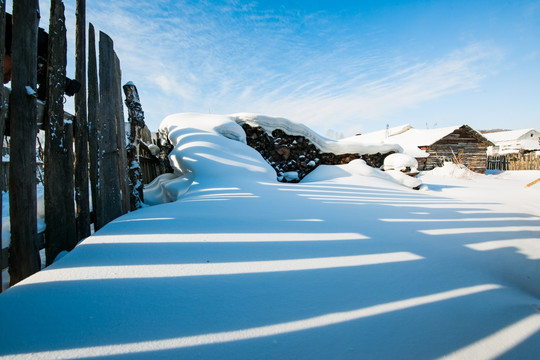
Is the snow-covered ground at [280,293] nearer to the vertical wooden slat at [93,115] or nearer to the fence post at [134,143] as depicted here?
the vertical wooden slat at [93,115]

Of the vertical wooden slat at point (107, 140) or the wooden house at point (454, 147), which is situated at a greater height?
the wooden house at point (454, 147)

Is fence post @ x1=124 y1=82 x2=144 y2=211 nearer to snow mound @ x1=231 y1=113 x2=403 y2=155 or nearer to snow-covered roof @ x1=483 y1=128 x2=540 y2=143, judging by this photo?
snow mound @ x1=231 y1=113 x2=403 y2=155

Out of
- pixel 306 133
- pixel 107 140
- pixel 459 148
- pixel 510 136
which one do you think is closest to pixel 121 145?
pixel 107 140

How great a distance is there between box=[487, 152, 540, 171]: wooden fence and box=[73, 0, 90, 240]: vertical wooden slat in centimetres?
2248

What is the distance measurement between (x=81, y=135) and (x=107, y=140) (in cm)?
41

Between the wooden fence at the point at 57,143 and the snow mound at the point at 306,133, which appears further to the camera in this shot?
the snow mound at the point at 306,133

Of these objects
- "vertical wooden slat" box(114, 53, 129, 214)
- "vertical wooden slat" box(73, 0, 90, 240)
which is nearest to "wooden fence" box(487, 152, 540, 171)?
"vertical wooden slat" box(114, 53, 129, 214)

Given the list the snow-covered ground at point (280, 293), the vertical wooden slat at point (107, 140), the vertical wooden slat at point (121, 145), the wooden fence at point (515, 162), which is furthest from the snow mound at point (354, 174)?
the wooden fence at point (515, 162)

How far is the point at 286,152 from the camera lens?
6.25 meters

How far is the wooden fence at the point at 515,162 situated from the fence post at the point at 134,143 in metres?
22.1

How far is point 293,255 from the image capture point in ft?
3.99

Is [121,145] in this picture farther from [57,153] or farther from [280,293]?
[280,293]

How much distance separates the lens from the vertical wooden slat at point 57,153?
150 cm

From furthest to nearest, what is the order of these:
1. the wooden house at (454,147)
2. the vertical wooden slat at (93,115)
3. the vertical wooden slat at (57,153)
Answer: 1. the wooden house at (454,147)
2. the vertical wooden slat at (93,115)
3. the vertical wooden slat at (57,153)
